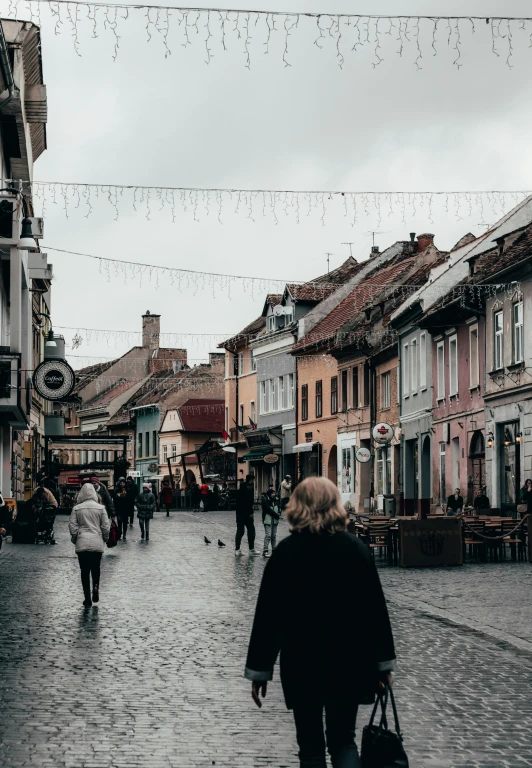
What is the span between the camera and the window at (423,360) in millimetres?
47906

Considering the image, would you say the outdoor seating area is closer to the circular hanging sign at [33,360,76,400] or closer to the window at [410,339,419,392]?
the circular hanging sign at [33,360,76,400]

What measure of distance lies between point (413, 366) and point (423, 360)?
74.5 inches

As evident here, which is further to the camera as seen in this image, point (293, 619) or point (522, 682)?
point (522, 682)

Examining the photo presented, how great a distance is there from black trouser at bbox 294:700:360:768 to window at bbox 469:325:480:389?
35.7 meters

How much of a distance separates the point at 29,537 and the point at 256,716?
80.7 feet

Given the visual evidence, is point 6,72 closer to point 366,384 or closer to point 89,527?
point 89,527

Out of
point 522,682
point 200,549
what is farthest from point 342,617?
point 200,549

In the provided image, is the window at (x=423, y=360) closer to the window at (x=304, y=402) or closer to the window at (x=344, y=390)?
the window at (x=344, y=390)

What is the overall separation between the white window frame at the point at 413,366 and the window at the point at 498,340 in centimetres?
1060

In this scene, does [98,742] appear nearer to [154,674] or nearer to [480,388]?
[154,674]

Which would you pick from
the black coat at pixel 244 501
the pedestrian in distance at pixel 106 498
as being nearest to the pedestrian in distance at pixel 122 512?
the black coat at pixel 244 501

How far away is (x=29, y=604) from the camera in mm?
16969

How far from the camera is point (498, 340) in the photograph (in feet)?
126

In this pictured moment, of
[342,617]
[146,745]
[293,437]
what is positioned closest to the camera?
[342,617]
